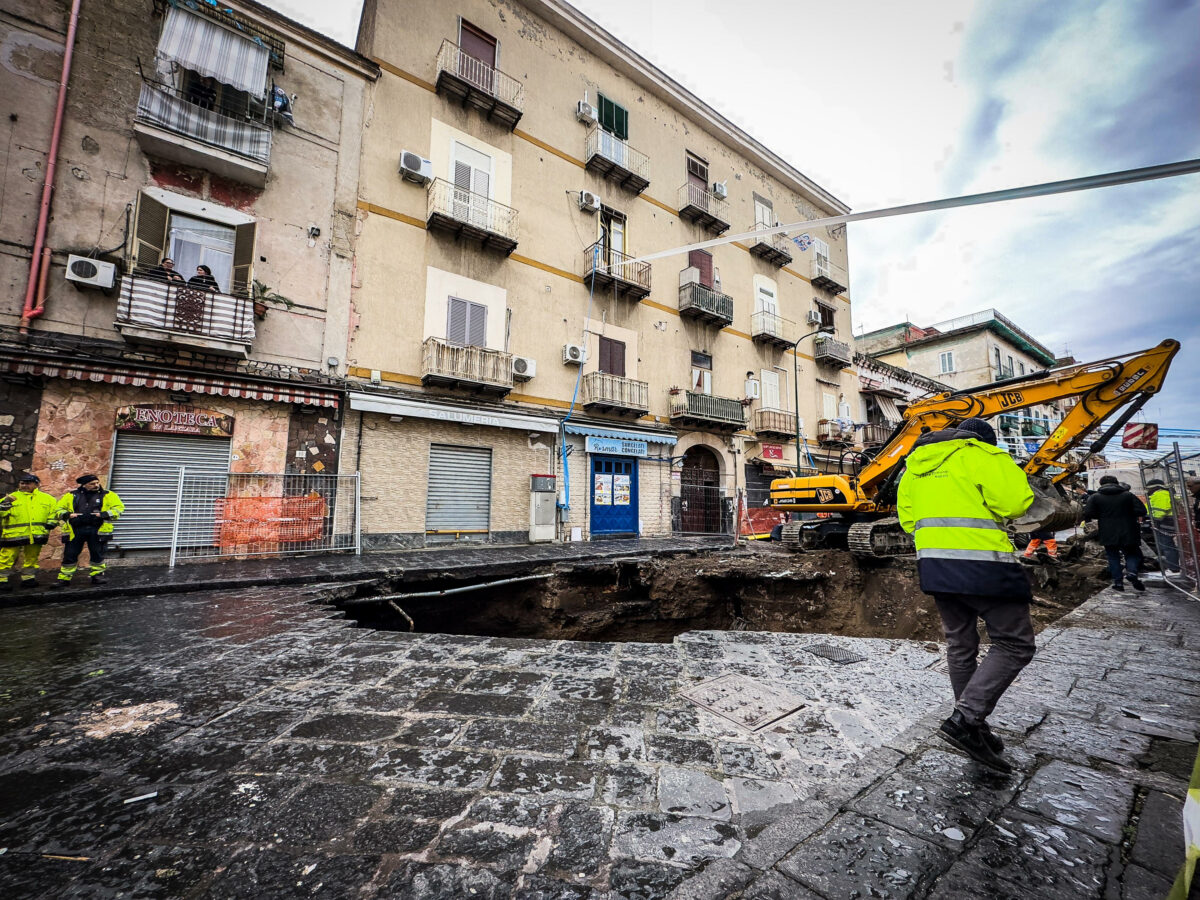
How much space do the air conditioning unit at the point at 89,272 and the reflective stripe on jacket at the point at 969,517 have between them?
1181 cm

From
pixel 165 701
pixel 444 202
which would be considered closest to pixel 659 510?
pixel 444 202

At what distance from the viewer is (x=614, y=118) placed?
15.0 metres

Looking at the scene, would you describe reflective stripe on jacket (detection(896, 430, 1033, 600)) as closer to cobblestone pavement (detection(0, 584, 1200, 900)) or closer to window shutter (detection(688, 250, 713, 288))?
cobblestone pavement (detection(0, 584, 1200, 900))

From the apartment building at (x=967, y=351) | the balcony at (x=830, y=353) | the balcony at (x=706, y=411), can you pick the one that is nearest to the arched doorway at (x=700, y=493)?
the balcony at (x=706, y=411)

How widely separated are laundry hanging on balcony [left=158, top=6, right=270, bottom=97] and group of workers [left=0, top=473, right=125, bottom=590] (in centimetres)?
813

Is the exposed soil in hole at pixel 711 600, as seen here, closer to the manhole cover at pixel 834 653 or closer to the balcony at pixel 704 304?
the manhole cover at pixel 834 653

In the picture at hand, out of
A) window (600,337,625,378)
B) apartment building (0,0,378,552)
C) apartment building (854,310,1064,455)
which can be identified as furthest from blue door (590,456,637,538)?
apartment building (854,310,1064,455)

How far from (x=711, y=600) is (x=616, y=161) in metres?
13.2

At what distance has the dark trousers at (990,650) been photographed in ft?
7.30

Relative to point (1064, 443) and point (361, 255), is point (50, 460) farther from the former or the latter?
point (1064, 443)

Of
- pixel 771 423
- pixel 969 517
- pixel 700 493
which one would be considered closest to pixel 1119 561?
pixel 969 517

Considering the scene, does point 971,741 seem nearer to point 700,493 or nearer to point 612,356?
point 612,356

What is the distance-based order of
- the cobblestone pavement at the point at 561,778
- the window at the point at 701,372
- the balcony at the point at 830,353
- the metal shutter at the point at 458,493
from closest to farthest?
the cobblestone pavement at the point at 561,778 < the metal shutter at the point at 458,493 < the window at the point at 701,372 < the balcony at the point at 830,353

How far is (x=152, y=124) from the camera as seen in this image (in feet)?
27.8
